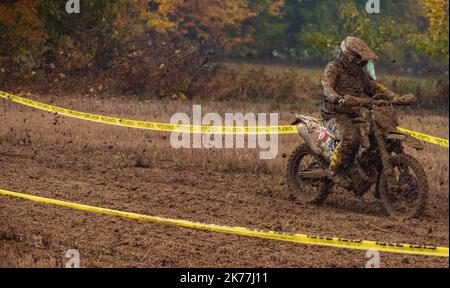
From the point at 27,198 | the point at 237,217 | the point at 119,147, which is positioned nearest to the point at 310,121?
the point at 237,217

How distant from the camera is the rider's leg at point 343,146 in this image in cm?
1055

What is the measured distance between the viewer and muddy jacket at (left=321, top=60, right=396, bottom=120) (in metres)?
10.7

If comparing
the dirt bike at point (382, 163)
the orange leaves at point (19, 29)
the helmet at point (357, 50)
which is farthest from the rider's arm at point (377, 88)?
the orange leaves at point (19, 29)

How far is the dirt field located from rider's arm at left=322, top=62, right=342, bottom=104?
1.40m

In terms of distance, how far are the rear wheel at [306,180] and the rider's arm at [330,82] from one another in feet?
3.11

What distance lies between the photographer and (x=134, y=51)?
2664 cm

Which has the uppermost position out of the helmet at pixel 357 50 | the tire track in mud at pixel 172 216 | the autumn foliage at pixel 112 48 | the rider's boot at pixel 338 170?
the autumn foliage at pixel 112 48

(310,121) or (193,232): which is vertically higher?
(310,121)

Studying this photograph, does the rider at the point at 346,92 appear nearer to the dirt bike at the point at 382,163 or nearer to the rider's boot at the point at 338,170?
the rider's boot at the point at 338,170

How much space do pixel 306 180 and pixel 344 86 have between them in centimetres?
139
